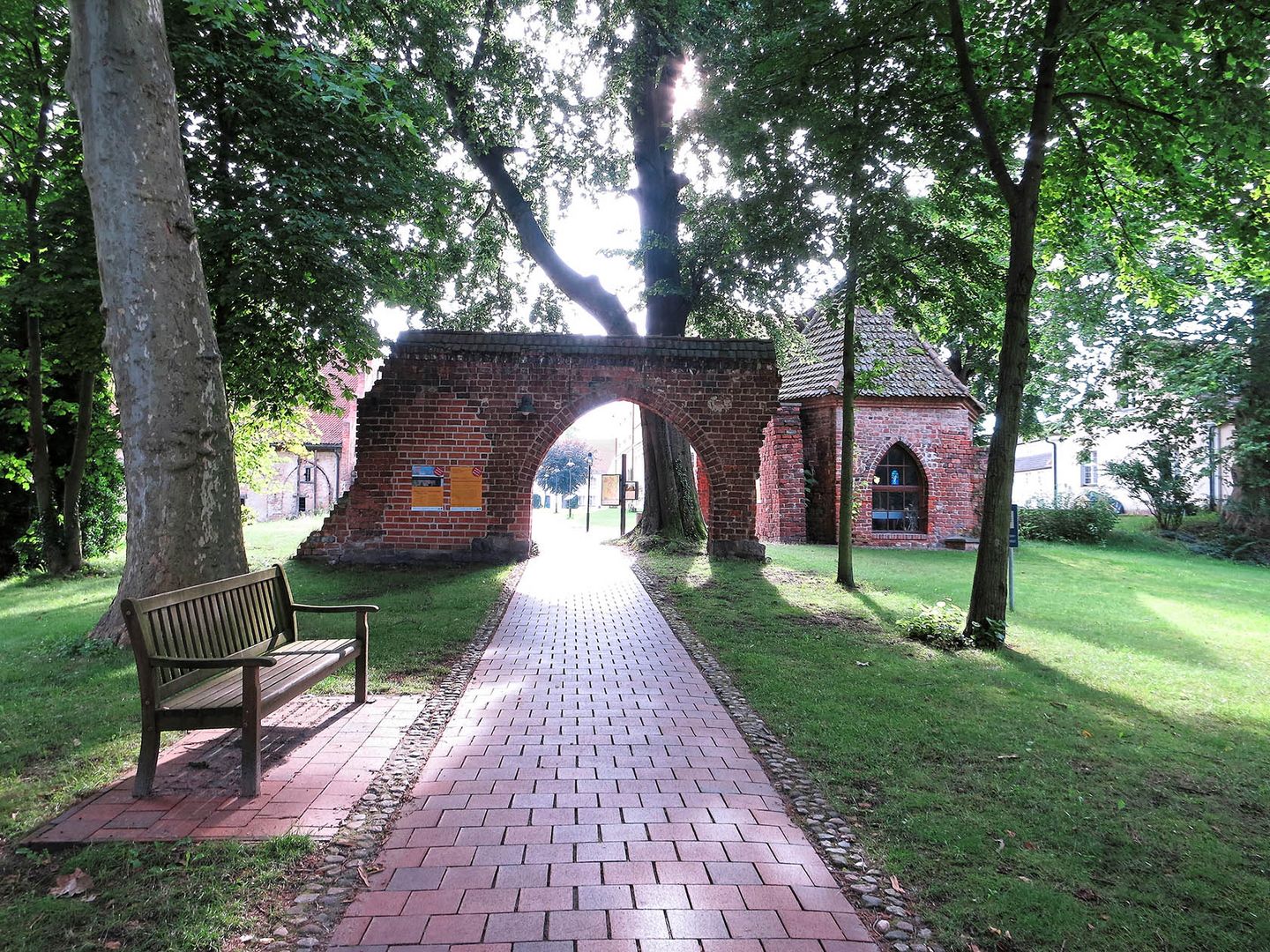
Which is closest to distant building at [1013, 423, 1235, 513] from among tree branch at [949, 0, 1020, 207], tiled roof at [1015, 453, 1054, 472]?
tiled roof at [1015, 453, 1054, 472]

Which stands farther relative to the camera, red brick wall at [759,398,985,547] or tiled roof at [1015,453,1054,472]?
tiled roof at [1015,453,1054,472]

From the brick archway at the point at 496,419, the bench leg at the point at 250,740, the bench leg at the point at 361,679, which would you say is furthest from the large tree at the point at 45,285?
the bench leg at the point at 250,740

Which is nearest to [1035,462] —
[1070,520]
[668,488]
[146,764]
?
[1070,520]

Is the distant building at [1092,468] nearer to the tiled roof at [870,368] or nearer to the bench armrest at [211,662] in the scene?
the tiled roof at [870,368]

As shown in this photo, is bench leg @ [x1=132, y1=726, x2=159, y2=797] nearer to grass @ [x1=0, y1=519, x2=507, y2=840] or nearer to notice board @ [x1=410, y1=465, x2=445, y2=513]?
grass @ [x1=0, y1=519, x2=507, y2=840]

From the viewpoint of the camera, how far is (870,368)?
61.4 feet

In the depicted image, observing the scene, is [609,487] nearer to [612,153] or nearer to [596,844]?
[612,153]

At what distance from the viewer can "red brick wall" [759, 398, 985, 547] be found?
19859mm

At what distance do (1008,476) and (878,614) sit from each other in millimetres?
2549

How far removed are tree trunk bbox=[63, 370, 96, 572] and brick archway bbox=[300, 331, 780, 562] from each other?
143 inches

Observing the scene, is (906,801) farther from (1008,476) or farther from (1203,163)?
(1203,163)

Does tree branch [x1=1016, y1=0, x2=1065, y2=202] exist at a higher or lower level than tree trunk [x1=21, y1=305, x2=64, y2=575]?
higher

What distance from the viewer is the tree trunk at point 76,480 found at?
456 inches

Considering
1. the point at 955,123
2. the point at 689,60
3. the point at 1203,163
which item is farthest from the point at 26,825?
the point at 689,60
